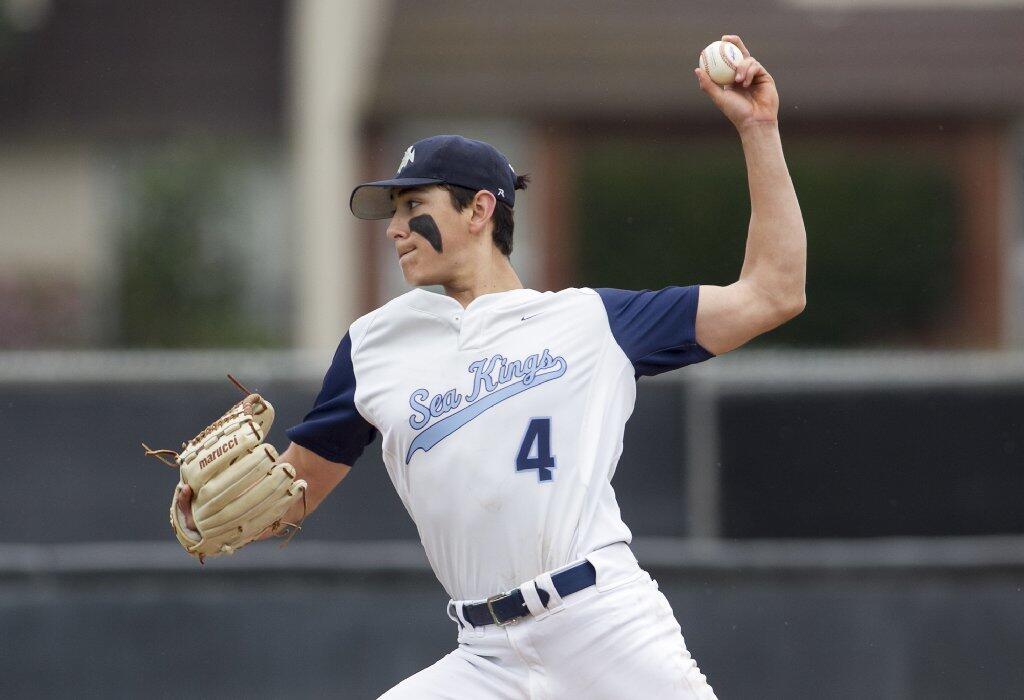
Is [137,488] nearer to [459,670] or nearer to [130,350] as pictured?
[459,670]

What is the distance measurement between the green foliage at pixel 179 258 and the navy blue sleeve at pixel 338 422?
1166 cm

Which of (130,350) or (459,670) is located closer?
(459,670)

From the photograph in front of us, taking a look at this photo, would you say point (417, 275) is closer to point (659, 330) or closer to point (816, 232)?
point (659, 330)

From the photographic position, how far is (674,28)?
51.9 feet

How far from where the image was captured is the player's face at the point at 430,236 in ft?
12.5

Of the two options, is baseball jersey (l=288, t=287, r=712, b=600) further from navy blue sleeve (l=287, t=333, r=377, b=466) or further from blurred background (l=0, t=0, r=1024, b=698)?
blurred background (l=0, t=0, r=1024, b=698)

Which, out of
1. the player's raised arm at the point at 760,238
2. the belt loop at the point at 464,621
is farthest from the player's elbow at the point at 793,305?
the belt loop at the point at 464,621

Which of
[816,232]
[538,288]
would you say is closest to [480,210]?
[538,288]

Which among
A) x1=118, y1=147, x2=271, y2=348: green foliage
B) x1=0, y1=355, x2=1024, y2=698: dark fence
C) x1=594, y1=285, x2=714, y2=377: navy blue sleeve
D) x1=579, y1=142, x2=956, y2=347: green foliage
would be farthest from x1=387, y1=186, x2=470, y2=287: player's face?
x1=118, y1=147, x2=271, y2=348: green foliage

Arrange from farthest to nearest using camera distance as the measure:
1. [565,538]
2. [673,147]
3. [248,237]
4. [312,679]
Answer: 1. [248,237]
2. [673,147]
3. [312,679]
4. [565,538]

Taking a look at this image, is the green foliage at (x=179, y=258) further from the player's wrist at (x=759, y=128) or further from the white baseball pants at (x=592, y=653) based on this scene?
the player's wrist at (x=759, y=128)

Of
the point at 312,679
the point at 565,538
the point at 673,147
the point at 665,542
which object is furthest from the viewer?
the point at 673,147

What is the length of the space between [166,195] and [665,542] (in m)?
11.1

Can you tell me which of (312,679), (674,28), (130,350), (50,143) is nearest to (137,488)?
(312,679)
